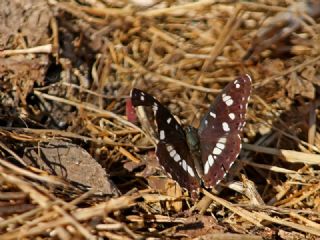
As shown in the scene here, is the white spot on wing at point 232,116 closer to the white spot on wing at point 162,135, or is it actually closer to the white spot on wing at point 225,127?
the white spot on wing at point 225,127

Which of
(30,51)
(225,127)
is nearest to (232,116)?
(225,127)

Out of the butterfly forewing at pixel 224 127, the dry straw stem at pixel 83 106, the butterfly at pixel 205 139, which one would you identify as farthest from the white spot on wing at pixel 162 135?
the dry straw stem at pixel 83 106

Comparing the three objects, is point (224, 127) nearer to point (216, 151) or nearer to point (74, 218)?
point (216, 151)

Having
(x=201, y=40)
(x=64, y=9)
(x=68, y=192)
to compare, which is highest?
(x=64, y=9)

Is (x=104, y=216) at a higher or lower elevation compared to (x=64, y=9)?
lower

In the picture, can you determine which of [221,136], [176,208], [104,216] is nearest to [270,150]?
[221,136]

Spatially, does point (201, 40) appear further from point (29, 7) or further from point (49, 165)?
point (49, 165)
